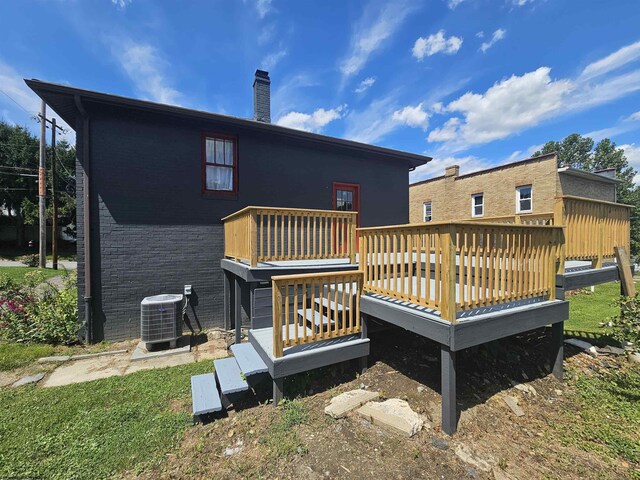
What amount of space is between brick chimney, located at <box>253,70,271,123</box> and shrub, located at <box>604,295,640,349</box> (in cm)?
856

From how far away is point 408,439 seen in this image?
2.55 meters

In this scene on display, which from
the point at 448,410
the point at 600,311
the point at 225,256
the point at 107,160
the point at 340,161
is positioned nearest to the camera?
the point at 448,410

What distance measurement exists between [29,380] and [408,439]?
539cm

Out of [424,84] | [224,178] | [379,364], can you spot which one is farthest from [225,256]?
[424,84]

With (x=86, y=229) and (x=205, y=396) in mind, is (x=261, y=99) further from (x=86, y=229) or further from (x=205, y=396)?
(x=205, y=396)

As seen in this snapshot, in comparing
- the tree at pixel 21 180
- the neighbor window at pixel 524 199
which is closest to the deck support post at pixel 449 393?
the neighbor window at pixel 524 199

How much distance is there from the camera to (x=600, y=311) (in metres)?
6.96

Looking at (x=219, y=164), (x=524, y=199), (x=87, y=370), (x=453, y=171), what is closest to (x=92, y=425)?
(x=87, y=370)

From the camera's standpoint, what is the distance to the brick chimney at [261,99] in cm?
789

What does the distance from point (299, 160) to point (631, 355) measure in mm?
7729

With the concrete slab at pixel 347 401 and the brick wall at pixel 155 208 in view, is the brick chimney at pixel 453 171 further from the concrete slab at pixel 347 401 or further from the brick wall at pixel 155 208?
the concrete slab at pixel 347 401

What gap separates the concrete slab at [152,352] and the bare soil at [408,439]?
2.47 meters

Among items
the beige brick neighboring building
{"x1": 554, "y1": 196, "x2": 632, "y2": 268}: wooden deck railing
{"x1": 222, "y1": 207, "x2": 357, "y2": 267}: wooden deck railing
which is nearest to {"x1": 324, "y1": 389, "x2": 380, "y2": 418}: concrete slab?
{"x1": 222, "y1": 207, "x2": 357, "y2": 267}: wooden deck railing

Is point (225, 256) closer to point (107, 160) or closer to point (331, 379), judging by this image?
point (107, 160)
